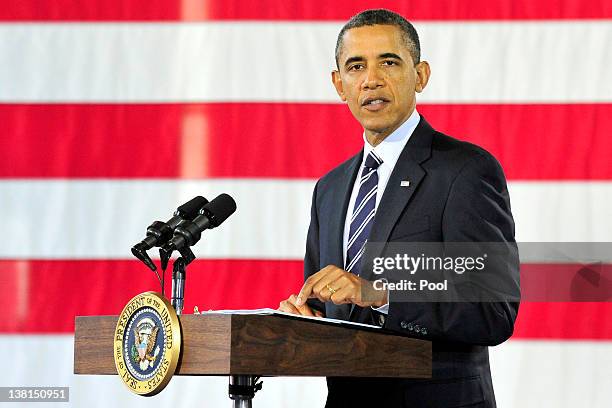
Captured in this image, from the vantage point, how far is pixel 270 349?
1293mm

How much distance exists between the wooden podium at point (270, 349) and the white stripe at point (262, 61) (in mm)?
1388

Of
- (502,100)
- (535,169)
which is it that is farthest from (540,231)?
(502,100)

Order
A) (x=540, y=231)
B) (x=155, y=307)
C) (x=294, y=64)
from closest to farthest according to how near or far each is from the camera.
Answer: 1. (x=155, y=307)
2. (x=540, y=231)
3. (x=294, y=64)

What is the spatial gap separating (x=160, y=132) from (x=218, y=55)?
28 cm

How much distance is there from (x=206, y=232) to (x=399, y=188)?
1.00 meters

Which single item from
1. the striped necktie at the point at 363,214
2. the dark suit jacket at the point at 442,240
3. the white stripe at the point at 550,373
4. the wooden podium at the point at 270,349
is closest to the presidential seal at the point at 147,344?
the wooden podium at the point at 270,349

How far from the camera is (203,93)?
2.82 metres

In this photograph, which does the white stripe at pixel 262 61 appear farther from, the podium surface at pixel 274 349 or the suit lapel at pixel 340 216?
the podium surface at pixel 274 349

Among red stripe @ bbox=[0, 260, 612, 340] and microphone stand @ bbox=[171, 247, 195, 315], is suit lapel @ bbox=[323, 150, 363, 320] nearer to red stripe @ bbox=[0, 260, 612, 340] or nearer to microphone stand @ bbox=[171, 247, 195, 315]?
microphone stand @ bbox=[171, 247, 195, 315]

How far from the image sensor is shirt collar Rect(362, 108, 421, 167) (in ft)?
6.58

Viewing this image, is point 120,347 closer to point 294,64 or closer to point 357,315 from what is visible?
point 357,315

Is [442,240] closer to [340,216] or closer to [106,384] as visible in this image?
[340,216]

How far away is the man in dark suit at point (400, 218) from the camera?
164 centimetres

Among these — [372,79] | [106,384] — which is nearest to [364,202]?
[372,79]
